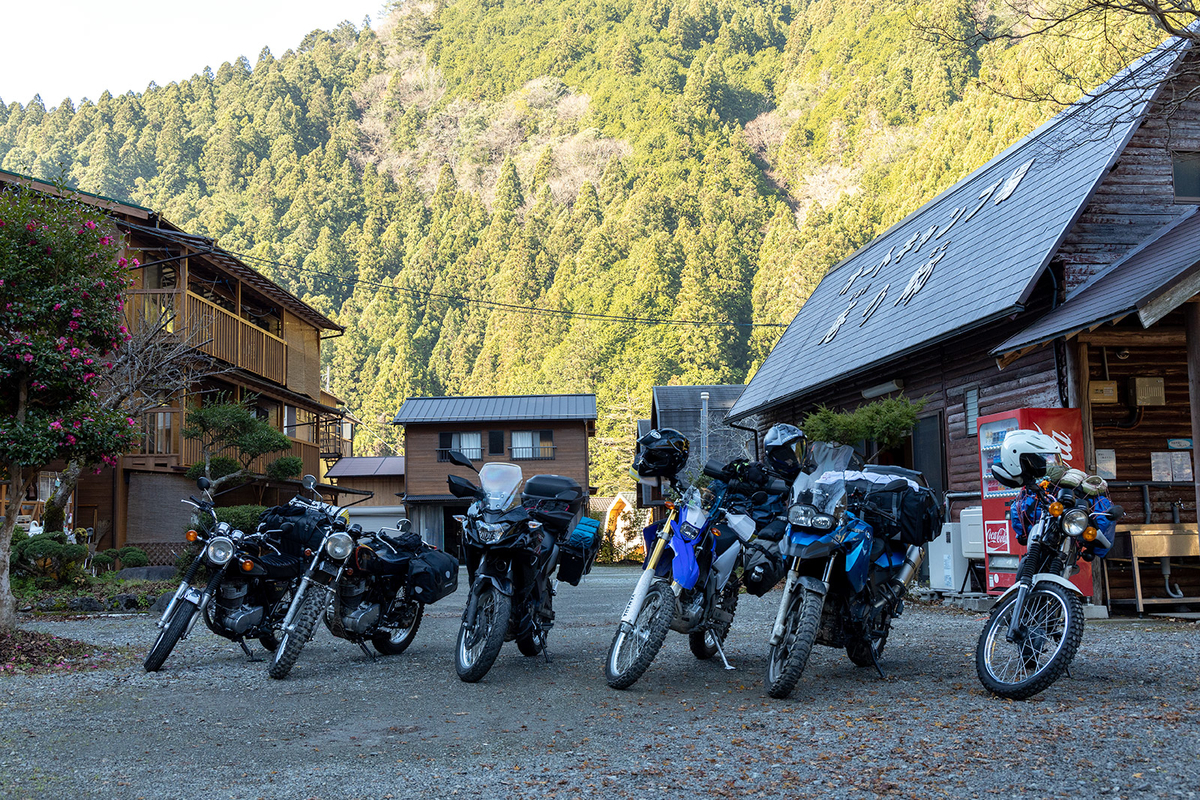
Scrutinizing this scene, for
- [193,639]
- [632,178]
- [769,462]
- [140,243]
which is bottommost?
[193,639]

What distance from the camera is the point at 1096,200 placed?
38.0 ft

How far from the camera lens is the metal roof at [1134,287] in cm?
847

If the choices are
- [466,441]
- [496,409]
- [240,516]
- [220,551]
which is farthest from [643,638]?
[496,409]

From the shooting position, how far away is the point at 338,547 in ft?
22.2

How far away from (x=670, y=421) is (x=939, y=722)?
34.8 metres

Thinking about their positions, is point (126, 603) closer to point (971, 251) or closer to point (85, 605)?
point (85, 605)

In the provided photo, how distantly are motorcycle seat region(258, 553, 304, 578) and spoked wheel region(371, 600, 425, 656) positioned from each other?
79 centimetres

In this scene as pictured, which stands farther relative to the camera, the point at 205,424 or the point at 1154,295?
the point at 205,424

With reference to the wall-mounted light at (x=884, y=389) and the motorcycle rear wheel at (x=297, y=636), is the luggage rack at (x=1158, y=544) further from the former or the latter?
the motorcycle rear wheel at (x=297, y=636)

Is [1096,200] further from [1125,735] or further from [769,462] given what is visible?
[1125,735]

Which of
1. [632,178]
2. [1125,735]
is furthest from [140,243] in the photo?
[632,178]

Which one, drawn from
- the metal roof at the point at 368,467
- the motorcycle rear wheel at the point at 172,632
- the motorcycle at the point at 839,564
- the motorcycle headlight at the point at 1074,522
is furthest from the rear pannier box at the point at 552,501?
the metal roof at the point at 368,467

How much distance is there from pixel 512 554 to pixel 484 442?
105 feet

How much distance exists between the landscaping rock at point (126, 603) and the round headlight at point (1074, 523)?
36.4ft
